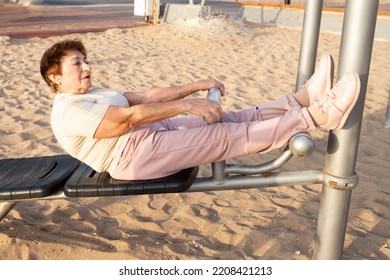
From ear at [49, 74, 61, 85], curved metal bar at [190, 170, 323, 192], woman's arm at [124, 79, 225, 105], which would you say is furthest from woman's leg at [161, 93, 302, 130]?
ear at [49, 74, 61, 85]

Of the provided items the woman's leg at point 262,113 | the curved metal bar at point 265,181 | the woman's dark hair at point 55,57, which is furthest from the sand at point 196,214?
the woman's dark hair at point 55,57

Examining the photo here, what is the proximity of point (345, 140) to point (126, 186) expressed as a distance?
894 mm

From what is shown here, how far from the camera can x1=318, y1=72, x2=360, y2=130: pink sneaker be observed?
177 centimetres

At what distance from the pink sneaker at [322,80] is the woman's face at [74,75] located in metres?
1.04

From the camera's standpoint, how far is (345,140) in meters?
1.87

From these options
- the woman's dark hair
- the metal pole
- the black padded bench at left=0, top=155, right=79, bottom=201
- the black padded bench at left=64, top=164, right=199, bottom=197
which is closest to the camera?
the metal pole

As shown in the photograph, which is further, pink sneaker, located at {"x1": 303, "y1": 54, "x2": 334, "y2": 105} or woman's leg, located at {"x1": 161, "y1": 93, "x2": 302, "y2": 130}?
woman's leg, located at {"x1": 161, "y1": 93, "x2": 302, "y2": 130}

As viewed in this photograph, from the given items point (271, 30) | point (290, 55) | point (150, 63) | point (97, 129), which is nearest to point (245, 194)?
→ point (97, 129)

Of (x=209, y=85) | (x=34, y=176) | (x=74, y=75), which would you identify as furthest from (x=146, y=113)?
(x=34, y=176)

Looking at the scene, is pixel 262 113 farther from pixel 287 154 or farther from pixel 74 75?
pixel 74 75

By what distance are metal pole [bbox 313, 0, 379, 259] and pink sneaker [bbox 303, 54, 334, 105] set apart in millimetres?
313

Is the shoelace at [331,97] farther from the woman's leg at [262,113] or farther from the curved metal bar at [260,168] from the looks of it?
the woman's leg at [262,113]

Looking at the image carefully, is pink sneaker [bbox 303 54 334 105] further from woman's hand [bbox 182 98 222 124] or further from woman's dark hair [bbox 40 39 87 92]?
woman's dark hair [bbox 40 39 87 92]

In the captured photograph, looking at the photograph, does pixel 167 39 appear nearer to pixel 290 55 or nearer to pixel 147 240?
pixel 290 55
